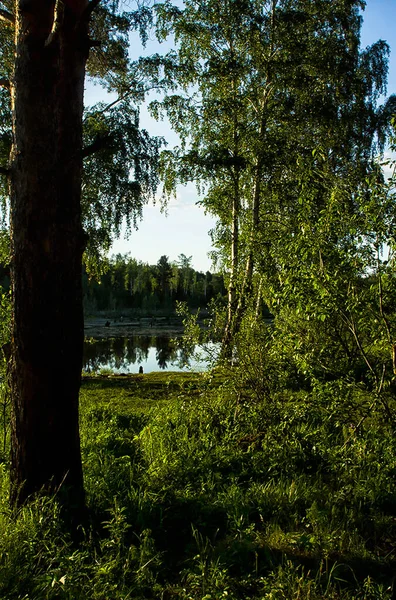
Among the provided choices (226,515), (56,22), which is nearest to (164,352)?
(226,515)

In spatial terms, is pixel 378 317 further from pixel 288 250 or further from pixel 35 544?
pixel 35 544

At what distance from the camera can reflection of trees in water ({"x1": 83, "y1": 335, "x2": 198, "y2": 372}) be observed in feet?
68.0

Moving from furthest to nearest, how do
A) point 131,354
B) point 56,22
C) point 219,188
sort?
point 131,354
point 219,188
point 56,22

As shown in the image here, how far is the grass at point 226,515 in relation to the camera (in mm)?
2502

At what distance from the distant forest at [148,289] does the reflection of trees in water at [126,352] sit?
32.3 metres

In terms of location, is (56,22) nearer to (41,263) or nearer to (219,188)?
(41,263)

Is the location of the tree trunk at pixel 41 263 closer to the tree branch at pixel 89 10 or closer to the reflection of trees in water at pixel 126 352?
the tree branch at pixel 89 10

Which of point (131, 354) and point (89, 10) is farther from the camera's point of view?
point (131, 354)

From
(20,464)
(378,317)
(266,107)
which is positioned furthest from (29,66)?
(266,107)

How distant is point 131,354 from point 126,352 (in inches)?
27.1

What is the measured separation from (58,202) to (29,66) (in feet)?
3.08

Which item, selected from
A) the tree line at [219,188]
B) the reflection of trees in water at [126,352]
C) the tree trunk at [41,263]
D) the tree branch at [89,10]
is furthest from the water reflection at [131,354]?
the tree branch at [89,10]

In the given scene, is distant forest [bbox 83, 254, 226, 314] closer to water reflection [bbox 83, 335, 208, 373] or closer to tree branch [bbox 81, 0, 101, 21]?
water reflection [bbox 83, 335, 208, 373]

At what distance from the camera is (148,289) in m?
Result: 75.6
